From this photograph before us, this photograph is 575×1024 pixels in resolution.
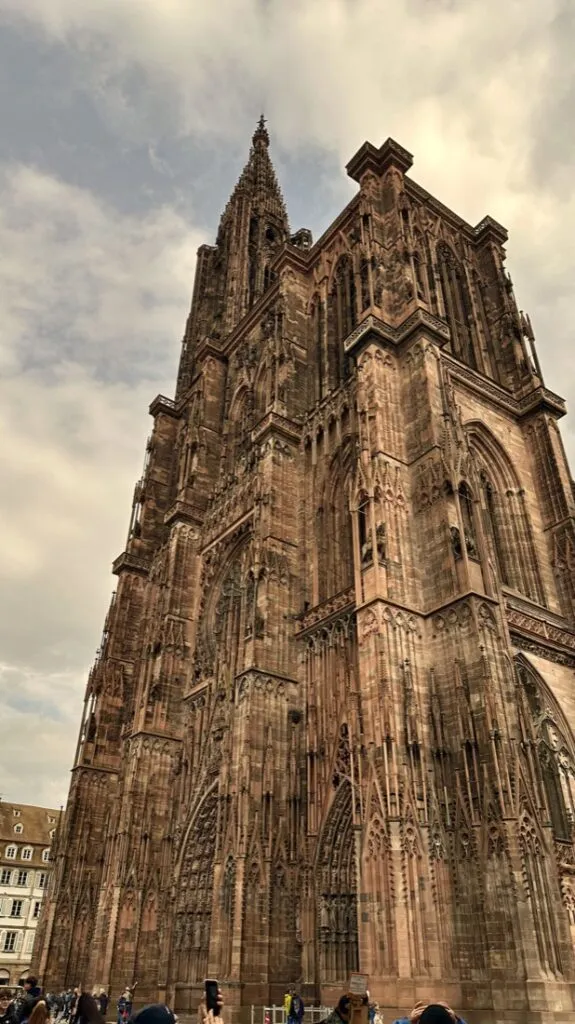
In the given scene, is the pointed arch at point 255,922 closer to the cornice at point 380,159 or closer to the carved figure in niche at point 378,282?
the carved figure in niche at point 378,282

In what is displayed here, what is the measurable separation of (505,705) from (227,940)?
30.5 ft

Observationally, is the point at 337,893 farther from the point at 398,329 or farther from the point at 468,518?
the point at 398,329

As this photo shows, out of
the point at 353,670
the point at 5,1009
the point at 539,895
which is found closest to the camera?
the point at 5,1009

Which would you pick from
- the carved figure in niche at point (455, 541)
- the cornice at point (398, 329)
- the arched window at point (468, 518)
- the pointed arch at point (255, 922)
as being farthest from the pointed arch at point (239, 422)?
the pointed arch at point (255, 922)

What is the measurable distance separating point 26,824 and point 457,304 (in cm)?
4767

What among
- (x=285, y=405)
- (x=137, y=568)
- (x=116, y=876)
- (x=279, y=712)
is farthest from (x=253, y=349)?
(x=116, y=876)

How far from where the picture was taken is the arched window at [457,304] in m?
27.5

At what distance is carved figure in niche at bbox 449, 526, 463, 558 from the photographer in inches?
709

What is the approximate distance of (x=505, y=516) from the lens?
23.8 metres

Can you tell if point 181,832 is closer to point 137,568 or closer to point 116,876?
point 116,876

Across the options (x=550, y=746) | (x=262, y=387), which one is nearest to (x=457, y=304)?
(x=262, y=387)

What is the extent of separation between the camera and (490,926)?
13.8 m

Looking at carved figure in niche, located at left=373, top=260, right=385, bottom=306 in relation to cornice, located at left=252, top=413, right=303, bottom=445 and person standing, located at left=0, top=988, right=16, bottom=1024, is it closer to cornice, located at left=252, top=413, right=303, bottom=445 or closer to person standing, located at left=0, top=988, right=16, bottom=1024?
cornice, located at left=252, top=413, right=303, bottom=445

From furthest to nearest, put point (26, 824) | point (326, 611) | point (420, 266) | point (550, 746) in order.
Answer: point (26, 824), point (420, 266), point (326, 611), point (550, 746)
